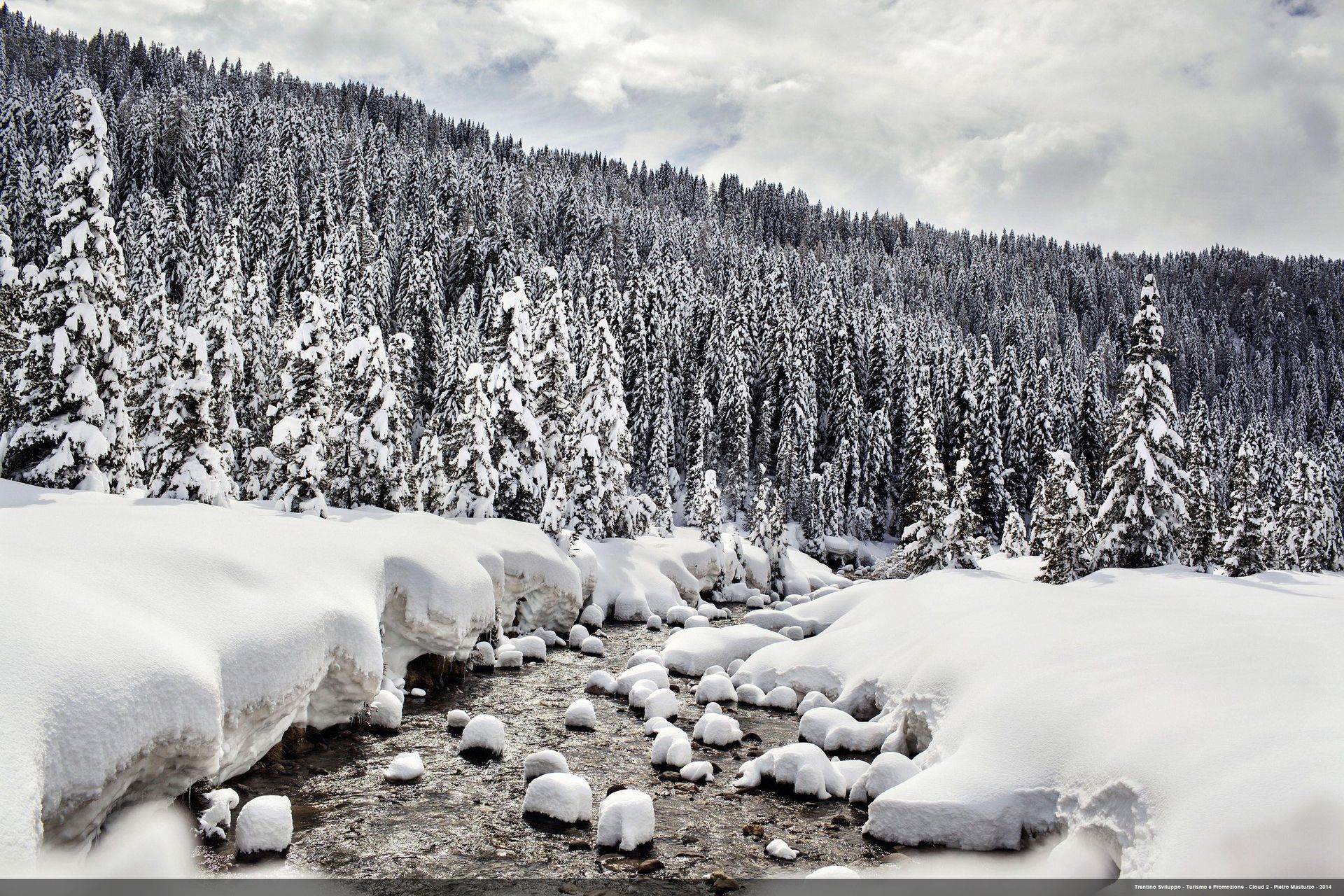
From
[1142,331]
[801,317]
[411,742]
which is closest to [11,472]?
[411,742]

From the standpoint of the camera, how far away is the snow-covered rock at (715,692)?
18.5 meters

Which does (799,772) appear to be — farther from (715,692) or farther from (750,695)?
(715,692)

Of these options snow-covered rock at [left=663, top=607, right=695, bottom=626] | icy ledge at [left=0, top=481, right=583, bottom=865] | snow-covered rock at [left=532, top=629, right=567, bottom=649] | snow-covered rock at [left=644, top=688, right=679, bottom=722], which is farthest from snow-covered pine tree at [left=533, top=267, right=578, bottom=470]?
snow-covered rock at [left=644, top=688, right=679, bottom=722]

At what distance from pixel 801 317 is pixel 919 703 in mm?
57534

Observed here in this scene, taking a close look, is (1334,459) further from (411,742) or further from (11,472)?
(11,472)

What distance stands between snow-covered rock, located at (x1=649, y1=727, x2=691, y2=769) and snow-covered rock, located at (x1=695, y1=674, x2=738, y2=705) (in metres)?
4.10

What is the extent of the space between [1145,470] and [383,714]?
2477 cm

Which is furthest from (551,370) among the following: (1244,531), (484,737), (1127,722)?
(1244,531)

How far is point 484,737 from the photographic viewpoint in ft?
45.6

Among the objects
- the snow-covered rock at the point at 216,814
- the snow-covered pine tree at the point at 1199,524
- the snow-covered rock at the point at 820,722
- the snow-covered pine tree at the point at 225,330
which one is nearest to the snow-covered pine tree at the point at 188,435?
the snow-covered pine tree at the point at 225,330

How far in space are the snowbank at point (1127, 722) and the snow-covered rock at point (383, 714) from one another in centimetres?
885

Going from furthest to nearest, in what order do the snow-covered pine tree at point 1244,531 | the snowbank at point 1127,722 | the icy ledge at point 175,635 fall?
the snow-covered pine tree at point 1244,531 < the snowbank at point 1127,722 < the icy ledge at point 175,635

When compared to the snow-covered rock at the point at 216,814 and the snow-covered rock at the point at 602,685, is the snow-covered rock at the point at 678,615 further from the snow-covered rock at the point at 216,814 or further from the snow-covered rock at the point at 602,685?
the snow-covered rock at the point at 216,814

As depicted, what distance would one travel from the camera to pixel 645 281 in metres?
67.1
